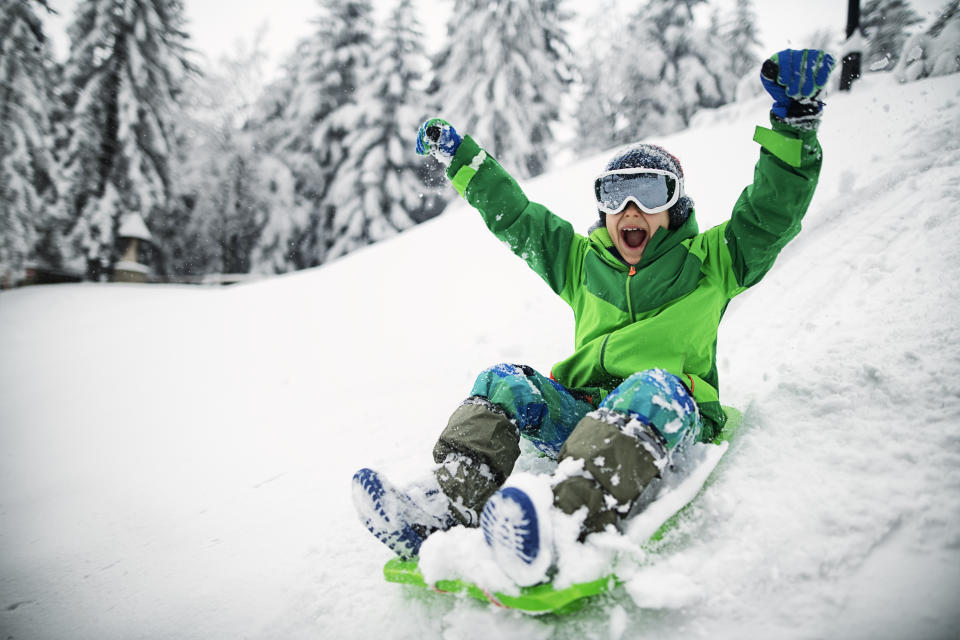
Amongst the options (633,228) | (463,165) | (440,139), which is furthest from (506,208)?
(633,228)

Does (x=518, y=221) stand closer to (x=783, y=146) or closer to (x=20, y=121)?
(x=783, y=146)

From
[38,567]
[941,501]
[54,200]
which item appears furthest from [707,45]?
[54,200]

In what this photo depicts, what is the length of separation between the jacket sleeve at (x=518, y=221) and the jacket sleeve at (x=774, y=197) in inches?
23.5

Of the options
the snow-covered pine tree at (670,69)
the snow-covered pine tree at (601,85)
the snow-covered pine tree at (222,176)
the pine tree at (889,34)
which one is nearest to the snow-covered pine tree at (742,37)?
the snow-covered pine tree at (670,69)

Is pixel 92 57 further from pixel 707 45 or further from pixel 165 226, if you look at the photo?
pixel 707 45

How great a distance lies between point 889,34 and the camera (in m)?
6.55

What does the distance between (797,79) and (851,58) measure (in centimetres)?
630

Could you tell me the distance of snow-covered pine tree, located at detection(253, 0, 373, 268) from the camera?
49.9 feet

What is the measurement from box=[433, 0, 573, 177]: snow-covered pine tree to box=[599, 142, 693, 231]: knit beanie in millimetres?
12465

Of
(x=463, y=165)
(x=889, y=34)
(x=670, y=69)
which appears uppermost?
(x=670, y=69)

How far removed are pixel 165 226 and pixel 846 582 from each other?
60.5 feet

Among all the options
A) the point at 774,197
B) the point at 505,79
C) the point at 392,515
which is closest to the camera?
the point at 392,515

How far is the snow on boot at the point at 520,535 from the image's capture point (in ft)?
3.32

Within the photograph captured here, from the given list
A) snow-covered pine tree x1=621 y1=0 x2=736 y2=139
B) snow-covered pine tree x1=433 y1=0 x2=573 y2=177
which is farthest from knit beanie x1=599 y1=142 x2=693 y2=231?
snow-covered pine tree x1=621 y1=0 x2=736 y2=139
